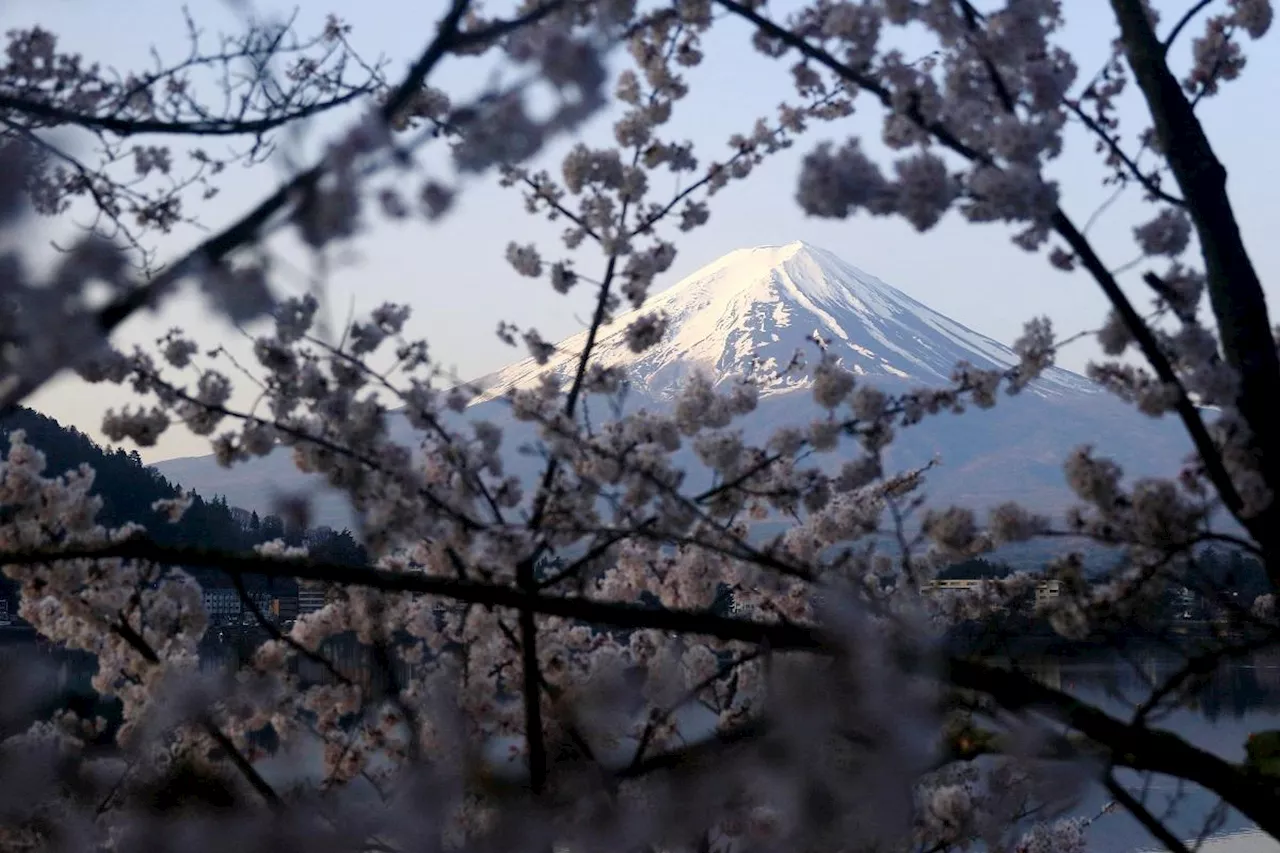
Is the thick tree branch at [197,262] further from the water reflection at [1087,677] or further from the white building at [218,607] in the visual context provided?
the white building at [218,607]

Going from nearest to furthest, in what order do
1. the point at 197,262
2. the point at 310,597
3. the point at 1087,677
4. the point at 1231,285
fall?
1. the point at 197,262
2. the point at 1087,677
3. the point at 1231,285
4. the point at 310,597

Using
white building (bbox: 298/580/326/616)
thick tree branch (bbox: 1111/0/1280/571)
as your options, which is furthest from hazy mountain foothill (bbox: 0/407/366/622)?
thick tree branch (bbox: 1111/0/1280/571)

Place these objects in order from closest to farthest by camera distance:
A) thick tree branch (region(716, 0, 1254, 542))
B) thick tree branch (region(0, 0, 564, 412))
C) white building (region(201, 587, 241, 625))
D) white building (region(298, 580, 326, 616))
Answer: thick tree branch (region(0, 0, 564, 412)) < thick tree branch (region(716, 0, 1254, 542)) < white building (region(298, 580, 326, 616)) < white building (region(201, 587, 241, 625))

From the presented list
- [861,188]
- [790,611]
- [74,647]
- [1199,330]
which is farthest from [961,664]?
[790,611]

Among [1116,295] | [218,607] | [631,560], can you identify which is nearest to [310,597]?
[218,607]

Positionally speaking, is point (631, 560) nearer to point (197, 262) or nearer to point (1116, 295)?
point (1116, 295)

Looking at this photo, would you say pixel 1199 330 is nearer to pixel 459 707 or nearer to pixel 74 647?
pixel 459 707

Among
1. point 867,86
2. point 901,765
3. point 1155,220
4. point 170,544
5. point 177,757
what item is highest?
point 867,86

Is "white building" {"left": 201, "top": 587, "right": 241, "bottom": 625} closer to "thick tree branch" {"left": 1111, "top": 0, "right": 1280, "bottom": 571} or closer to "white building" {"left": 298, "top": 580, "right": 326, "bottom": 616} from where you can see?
"white building" {"left": 298, "top": 580, "right": 326, "bottom": 616}

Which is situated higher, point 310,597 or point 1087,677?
point 310,597

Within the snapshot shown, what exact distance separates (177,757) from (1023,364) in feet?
8.98

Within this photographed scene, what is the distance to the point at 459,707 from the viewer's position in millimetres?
630

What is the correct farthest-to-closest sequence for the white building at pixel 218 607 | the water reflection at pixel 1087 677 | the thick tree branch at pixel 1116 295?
the white building at pixel 218 607 → the thick tree branch at pixel 1116 295 → the water reflection at pixel 1087 677

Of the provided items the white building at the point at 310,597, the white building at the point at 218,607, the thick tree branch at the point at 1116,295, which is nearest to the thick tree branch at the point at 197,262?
the thick tree branch at the point at 1116,295
